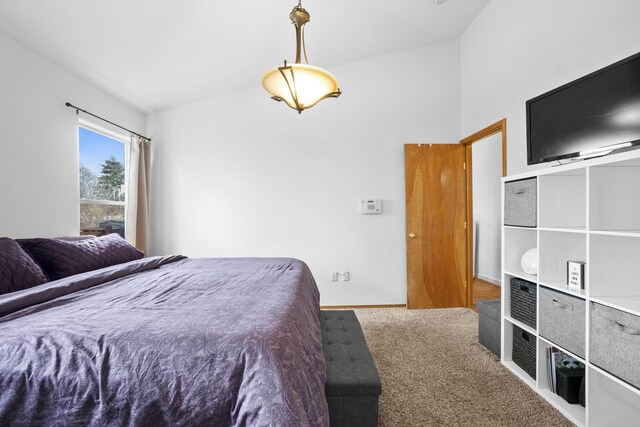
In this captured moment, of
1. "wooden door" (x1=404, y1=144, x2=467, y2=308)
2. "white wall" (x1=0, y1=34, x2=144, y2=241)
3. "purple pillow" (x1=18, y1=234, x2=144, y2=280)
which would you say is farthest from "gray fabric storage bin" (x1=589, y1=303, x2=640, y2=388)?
"white wall" (x1=0, y1=34, x2=144, y2=241)

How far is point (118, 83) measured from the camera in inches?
123

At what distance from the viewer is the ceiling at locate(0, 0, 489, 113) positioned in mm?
2207

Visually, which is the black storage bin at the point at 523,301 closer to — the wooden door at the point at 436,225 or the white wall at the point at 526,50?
the white wall at the point at 526,50

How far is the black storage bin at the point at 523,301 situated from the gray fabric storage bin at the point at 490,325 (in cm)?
21

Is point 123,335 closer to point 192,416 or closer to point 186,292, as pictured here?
point 192,416

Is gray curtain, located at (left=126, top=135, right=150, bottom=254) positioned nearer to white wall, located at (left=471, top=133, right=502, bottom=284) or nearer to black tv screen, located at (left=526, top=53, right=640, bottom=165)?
black tv screen, located at (left=526, top=53, right=640, bottom=165)

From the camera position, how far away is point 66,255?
6.67 ft

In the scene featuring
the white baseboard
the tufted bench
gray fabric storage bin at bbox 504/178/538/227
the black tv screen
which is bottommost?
the white baseboard

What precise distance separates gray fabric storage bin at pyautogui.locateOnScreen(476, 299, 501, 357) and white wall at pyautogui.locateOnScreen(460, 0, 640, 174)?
4.07 ft

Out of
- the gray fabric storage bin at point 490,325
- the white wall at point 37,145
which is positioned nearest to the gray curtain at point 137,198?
the white wall at point 37,145

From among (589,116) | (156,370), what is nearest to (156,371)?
(156,370)

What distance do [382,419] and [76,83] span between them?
12.5 feet

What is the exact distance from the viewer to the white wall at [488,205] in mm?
4438

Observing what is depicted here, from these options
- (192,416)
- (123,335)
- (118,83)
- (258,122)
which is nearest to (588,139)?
(192,416)
